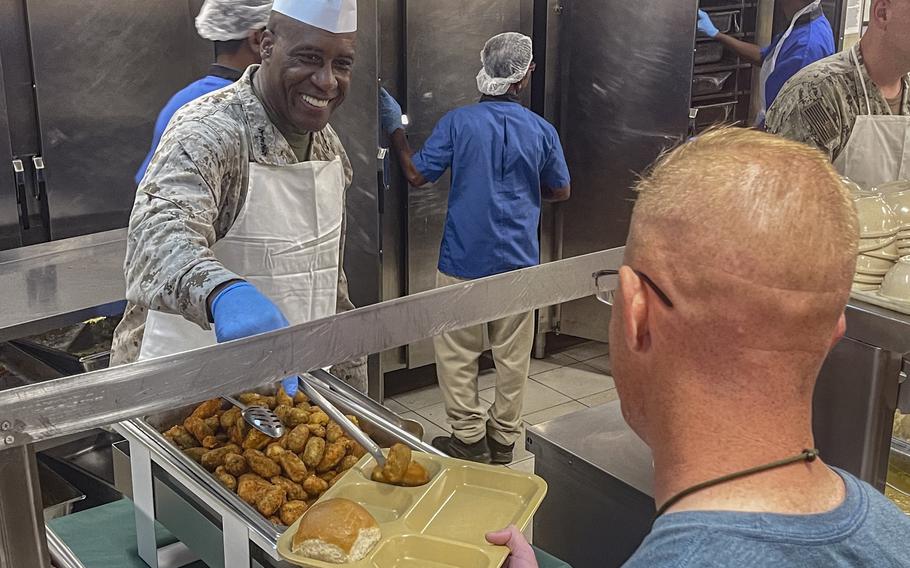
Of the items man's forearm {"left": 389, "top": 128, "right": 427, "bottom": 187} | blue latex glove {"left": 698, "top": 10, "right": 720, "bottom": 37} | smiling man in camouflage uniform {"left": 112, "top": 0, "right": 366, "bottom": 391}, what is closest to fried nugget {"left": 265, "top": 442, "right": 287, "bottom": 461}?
smiling man in camouflage uniform {"left": 112, "top": 0, "right": 366, "bottom": 391}

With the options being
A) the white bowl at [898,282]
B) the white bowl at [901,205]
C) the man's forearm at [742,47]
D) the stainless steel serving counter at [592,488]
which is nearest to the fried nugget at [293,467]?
the stainless steel serving counter at [592,488]

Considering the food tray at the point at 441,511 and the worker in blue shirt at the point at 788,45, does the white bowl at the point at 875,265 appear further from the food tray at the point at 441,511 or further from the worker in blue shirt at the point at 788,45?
the worker in blue shirt at the point at 788,45

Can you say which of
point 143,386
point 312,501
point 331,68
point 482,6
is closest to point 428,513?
point 312,501

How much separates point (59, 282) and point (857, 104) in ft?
8.37

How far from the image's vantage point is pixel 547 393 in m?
4.49

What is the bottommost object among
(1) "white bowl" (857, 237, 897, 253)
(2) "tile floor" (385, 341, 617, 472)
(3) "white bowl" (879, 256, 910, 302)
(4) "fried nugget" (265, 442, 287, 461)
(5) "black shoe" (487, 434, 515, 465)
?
(5) "black shoe" (487, 434, 515, 465)

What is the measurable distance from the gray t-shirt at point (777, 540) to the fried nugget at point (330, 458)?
849 mm

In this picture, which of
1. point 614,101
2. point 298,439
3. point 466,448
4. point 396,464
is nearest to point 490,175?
point 614,101

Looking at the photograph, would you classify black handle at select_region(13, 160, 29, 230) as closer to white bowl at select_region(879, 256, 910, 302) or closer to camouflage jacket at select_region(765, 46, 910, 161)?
camouflage jacket at select_region(765, 46, 910, 161)

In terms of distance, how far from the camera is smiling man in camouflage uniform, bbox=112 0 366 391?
191cm

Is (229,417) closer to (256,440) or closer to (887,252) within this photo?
(256,440)

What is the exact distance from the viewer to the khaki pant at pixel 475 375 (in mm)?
3961

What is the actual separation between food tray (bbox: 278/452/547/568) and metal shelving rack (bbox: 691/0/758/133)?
3177 mm

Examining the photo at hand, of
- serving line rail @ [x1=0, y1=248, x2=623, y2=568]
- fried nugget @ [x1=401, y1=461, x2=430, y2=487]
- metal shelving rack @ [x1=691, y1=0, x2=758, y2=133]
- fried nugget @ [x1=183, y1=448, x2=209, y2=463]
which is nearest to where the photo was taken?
serving line rail @ [x1=0, y1=248, x2=623, y2=568]
